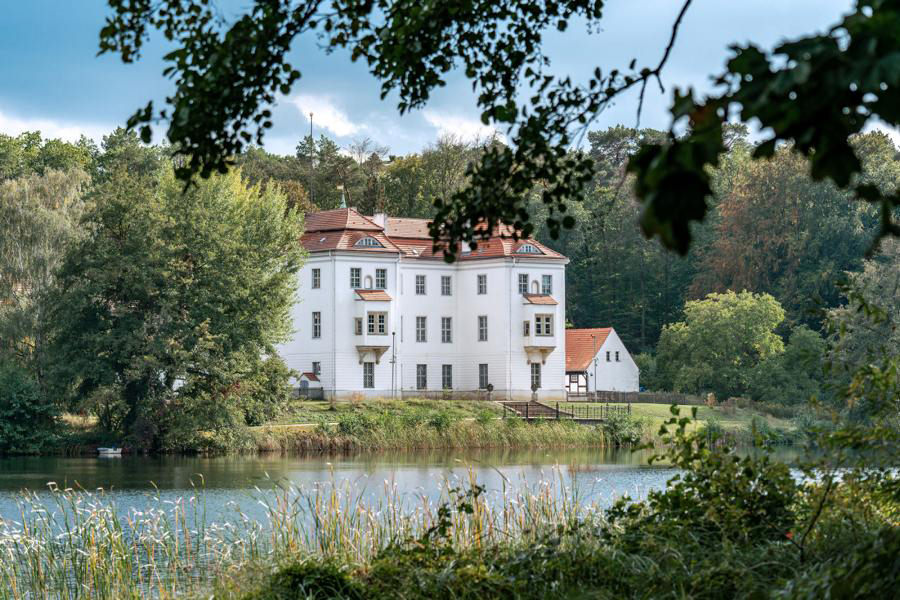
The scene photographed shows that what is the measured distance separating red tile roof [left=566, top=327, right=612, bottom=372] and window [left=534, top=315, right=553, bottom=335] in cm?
425

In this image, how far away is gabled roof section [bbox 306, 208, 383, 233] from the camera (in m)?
53.0

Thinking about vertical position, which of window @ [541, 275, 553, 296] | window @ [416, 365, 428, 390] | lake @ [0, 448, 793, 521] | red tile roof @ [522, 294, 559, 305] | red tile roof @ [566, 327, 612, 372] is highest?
window @ [541, 275, 553, 296]

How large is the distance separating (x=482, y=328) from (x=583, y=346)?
627 centimetres

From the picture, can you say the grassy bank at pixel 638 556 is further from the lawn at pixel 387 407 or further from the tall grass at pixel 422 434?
the lawn at pixel 387 407

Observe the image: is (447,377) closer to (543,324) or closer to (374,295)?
(543,324)

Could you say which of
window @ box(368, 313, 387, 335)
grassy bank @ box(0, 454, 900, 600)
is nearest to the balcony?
window @ box(368, 313, 387, 335)

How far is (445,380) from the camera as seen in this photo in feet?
179

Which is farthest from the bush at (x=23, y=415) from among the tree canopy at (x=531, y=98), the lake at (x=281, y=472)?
the tree canopy at (x=531, y=98)

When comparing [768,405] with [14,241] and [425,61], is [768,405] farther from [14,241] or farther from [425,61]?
[425,61]

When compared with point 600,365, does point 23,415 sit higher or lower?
lower

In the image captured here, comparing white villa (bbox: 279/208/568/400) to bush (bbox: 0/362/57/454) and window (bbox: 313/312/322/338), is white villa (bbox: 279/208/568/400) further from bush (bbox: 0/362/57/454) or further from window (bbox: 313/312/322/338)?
bush (bbox: 0/362/57/454)

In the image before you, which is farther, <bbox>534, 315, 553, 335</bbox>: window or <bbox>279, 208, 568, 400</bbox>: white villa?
<bbox>534, 315, 553, 335</bbox>: window

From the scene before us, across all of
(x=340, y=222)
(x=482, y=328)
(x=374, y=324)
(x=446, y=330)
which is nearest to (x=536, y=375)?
(x=482, y=328)

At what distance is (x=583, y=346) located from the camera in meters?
58.4
